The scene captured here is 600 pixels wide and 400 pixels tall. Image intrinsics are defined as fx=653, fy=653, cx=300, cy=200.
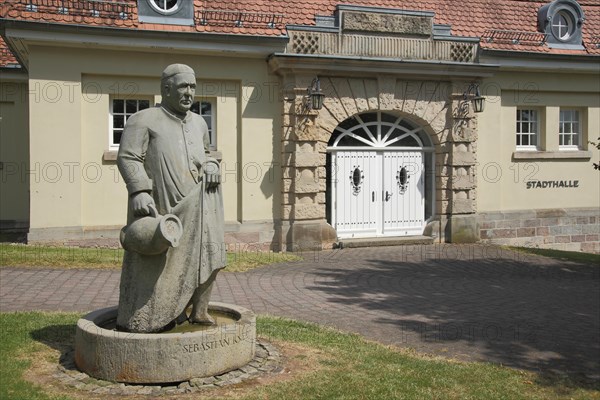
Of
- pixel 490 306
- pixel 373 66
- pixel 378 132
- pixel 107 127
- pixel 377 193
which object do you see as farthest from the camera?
pixel 377 193

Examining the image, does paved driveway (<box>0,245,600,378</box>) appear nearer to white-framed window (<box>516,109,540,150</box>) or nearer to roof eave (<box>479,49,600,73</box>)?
white-framed window (<box>516,109,540,150</box>)

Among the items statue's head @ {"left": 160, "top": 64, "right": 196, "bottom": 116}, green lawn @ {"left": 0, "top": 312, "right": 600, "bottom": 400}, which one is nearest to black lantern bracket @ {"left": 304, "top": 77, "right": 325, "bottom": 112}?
green lawn @ {"left": 0, "top": 312, "right": 600, "bottom": 400}

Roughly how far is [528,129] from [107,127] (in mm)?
11194

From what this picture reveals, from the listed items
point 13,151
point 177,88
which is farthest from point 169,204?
point 13,151

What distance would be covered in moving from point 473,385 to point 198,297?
2576 mm

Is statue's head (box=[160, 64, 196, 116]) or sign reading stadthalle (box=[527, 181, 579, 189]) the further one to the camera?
sign reading stadthalle (box=[527, 181, 579, 189])

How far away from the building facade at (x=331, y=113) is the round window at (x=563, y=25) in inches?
1.8

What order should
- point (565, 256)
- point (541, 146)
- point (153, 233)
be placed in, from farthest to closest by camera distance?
point (541, 146), point (565, 256), point (153, 233)

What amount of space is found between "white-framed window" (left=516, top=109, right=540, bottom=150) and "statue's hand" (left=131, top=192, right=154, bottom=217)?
47.6 ft

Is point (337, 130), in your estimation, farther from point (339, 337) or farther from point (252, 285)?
point (339, 337)

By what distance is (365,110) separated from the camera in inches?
624

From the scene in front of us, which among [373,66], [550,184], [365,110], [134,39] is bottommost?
[550,184]

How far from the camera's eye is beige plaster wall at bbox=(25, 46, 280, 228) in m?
13.9

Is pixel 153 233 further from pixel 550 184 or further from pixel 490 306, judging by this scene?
pixel 550 184
